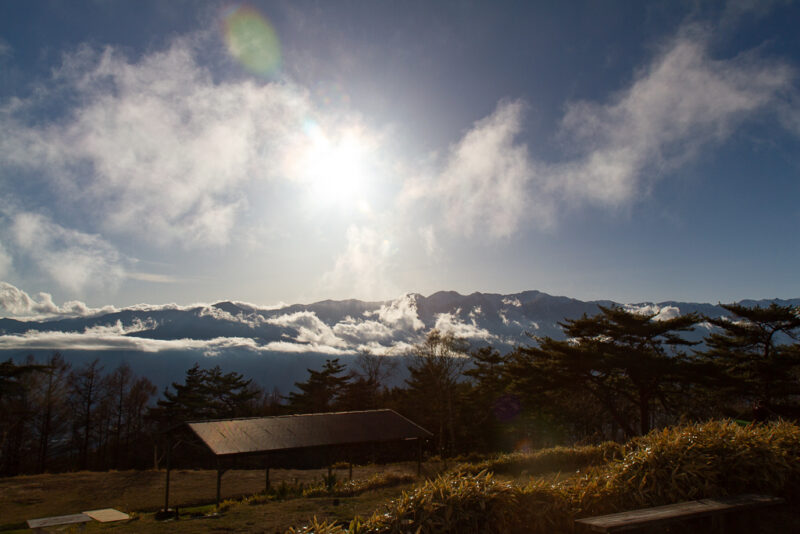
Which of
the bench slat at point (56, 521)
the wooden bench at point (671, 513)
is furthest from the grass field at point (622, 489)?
the bench slat at point (56, 521)

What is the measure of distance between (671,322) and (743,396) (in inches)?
261

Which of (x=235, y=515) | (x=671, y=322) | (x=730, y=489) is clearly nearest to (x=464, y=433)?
(x=671, y=322)

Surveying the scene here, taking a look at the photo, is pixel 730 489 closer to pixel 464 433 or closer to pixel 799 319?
pixel 799 319

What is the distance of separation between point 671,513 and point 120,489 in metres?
28.3

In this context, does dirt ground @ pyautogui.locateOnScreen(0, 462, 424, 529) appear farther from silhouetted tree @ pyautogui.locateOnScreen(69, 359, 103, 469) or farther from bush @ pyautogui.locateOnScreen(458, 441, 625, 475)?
silhouetted tree @ pyautogui.locateOnScreen(69, 359, 103, 469)

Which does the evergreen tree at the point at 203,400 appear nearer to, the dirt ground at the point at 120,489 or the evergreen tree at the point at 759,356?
the dirt ground at the point at 120,489

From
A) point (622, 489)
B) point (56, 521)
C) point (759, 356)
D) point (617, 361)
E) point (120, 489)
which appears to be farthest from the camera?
point (759, 356)

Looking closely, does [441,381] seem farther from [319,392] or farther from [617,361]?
[617,361]

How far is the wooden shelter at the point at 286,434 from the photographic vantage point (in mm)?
17000

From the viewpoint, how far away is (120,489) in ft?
76.7

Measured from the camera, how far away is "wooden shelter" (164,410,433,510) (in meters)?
17.0

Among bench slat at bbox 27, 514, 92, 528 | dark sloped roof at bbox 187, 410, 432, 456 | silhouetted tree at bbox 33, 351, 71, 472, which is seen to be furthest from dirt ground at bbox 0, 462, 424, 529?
silhouetted tree at bbox 33, 351, 71, 472

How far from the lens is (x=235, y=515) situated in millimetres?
12719

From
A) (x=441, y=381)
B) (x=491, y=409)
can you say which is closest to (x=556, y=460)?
(x=441, y=381)
